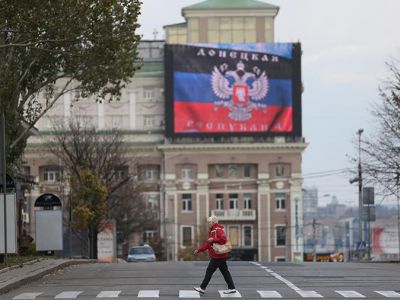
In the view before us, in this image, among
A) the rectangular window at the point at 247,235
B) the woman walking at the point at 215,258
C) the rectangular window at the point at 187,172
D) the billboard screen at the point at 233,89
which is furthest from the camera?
the rectangular window at the point at 187,172

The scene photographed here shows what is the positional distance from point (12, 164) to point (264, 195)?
87629 millimetres

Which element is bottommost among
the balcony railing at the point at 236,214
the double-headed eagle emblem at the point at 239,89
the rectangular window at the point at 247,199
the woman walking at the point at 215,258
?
the balcony railing at the point at 236,214

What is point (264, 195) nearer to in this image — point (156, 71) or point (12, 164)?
point (156, 71)

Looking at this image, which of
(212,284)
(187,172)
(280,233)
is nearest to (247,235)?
(280,233)

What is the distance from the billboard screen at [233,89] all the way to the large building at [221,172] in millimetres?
1548

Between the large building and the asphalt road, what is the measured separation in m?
92.1

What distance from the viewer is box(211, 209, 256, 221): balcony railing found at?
394 feet

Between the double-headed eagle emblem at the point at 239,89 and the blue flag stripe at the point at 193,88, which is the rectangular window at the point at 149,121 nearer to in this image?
the blue flag stripe at the point at 193,88

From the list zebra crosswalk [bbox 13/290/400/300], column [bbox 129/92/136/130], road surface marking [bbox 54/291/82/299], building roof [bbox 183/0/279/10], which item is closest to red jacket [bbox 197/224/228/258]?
zebra crosswalk [bbox 13/290/400/300]

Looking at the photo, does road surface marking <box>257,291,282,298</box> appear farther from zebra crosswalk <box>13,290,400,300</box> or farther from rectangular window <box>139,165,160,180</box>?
rectangular window <box>139,165,160,180</box>

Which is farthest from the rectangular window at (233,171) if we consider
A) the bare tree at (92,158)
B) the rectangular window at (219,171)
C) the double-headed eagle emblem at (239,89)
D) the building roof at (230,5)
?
the bare tree at (92,158)

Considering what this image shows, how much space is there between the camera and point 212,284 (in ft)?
71.2

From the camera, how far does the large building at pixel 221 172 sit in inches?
4729

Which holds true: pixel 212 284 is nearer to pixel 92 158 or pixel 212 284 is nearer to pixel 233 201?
pixel 92 158
